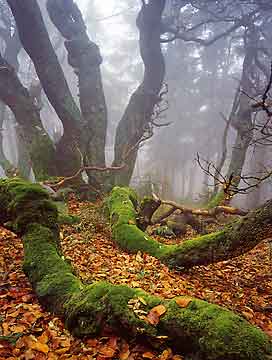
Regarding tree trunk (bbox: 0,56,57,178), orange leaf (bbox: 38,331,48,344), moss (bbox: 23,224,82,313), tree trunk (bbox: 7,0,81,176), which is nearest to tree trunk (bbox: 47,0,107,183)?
tree trunk (bbox: 7,0,81,176)

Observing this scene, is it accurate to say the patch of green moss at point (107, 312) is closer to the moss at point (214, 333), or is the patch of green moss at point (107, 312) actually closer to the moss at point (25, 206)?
the moss at point (214, 333)

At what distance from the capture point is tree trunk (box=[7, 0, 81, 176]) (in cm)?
1056

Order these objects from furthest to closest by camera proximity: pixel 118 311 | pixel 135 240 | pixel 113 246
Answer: pixel 113 246
pixel 135 240
pixel 118 311

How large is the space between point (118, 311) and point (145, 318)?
263mm

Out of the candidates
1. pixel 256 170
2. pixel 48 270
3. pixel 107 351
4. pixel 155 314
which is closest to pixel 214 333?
pixel 155 314

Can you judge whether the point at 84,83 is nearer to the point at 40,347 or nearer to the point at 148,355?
the point at 40,347

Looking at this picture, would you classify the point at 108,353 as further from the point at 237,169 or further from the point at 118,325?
the point at 237,169

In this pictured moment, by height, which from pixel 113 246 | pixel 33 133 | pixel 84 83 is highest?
pixel 84 83

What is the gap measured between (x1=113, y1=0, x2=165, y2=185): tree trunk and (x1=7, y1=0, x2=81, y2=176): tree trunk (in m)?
2.16

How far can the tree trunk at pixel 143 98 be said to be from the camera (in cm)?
1279

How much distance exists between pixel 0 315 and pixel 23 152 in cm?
1361

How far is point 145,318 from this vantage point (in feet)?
9.33

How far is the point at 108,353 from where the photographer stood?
274 cm

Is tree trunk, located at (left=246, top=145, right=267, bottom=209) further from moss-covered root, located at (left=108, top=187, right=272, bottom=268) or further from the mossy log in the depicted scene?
the mossy log
